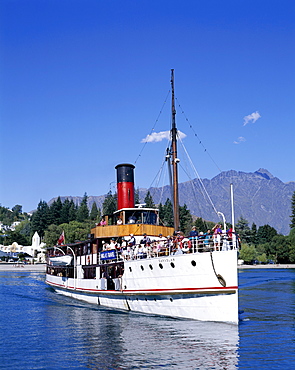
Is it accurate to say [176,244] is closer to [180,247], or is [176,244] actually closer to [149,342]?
[180,247]

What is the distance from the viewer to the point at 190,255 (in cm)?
2016

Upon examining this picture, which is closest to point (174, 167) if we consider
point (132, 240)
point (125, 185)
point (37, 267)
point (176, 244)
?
point (125, 185)

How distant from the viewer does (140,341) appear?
56.1 ft

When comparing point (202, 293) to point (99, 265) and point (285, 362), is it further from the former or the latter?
point (99, 265)

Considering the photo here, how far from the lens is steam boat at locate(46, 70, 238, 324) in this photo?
19500mm

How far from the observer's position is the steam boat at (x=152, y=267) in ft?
64.0

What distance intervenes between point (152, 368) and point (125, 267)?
11.7 meters

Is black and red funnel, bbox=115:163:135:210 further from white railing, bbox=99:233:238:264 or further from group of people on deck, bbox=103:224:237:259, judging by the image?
white railing, bbox=99:233:238:264

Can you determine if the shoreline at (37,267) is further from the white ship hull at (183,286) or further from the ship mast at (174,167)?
the white ship hull at (183,286)

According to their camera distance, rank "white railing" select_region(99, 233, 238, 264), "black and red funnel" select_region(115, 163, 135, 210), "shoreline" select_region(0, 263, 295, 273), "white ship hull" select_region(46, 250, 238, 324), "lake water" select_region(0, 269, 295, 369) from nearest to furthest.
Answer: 1. "lake water" select_region(0, 269, 295, 369)
2. "white ship hull" select_region(46, 250, 238, 324)
3. "white railing" select_region(99, 233, 238, 264)
4. "black and red funnel" select_region(115, 163, 135, 210)
5. "shoreline" select_region(0, 263, 295, 273)

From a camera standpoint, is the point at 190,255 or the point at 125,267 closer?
the point at 190,255

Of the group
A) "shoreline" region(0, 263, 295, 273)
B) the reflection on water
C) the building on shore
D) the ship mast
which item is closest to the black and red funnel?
the ship mast

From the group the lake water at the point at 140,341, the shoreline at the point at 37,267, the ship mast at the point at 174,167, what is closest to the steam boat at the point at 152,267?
the ship mast at the point at 174,167

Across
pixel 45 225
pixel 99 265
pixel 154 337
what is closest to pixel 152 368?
pixel 154 337
